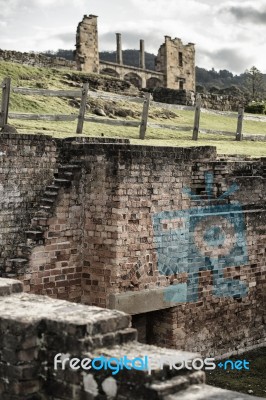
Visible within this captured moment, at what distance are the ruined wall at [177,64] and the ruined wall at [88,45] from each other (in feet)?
28.6

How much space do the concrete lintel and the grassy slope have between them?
15.4ft

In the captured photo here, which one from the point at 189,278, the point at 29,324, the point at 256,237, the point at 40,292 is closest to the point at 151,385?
the point at 29,324

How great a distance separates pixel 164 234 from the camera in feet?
29.2

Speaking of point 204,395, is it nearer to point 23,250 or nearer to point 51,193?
point 23,250

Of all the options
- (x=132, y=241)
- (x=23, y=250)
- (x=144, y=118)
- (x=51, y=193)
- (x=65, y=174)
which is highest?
(x=144, y=118)

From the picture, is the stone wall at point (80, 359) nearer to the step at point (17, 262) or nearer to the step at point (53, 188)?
the step at point (17, 262)

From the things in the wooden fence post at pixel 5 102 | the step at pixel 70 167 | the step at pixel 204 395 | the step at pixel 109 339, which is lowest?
the step at pixel 204 395

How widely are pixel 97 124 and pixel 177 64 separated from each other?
1348 inches

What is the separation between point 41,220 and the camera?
8.30m

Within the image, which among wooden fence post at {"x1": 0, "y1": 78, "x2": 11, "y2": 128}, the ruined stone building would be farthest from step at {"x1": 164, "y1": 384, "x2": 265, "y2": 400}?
the ruined stone building

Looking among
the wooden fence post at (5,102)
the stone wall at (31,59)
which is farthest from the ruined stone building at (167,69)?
the wooden fence post at (5,102)

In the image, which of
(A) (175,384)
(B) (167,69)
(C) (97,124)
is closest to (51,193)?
(A) (175,384)

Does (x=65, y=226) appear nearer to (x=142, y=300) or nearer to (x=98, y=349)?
(x=142, y=300)

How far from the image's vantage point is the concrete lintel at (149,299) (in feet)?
27.4
